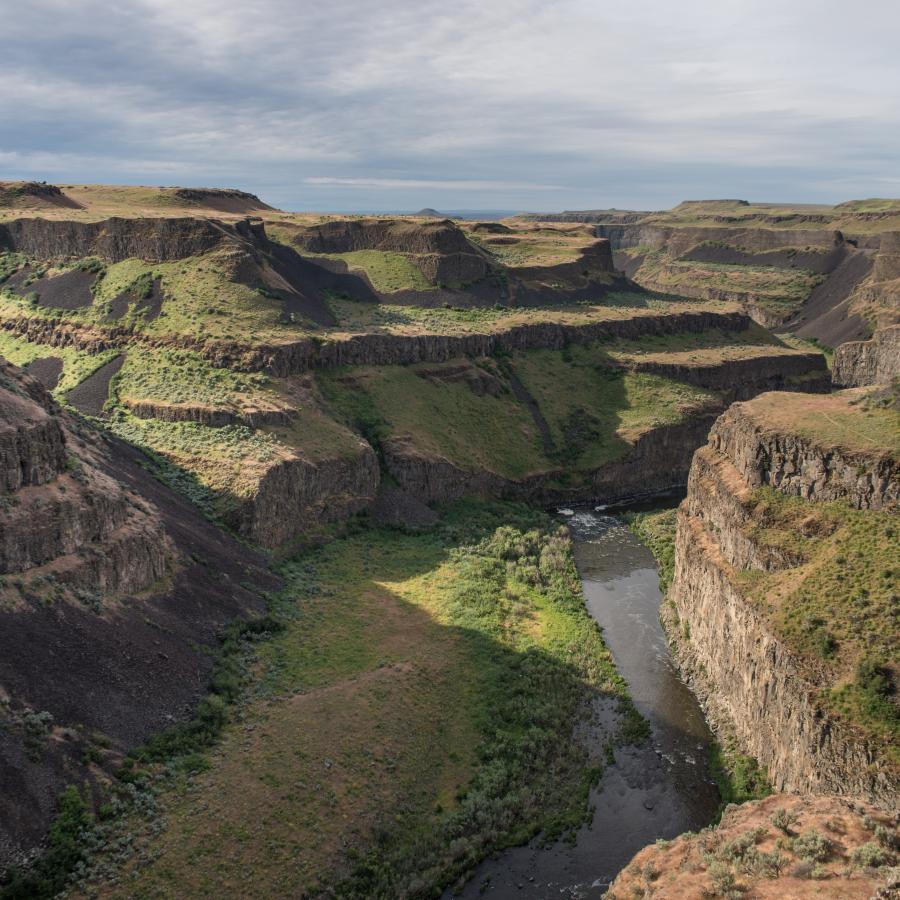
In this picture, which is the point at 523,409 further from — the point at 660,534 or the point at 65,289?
the point at 65,289

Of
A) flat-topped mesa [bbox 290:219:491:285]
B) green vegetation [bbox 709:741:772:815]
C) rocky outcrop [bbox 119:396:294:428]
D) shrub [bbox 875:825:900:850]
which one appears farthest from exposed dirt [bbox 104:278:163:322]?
shrub [bbox 875:825:900:850]

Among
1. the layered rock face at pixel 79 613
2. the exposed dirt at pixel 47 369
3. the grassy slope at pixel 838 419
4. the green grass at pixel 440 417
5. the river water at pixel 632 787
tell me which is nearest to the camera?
the layered rock face at pixel 79 613

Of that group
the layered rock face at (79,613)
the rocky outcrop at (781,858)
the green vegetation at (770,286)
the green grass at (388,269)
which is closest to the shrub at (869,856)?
the rocky outcrop at (781,858)

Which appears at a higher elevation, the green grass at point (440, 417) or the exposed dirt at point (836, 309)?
the exposed dirt at point (836, 309)

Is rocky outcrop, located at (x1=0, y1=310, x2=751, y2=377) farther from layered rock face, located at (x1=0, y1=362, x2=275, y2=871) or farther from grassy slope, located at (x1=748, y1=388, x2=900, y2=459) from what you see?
grassy slope, located at (x1=748, y1=388, x2=900, y2=459)

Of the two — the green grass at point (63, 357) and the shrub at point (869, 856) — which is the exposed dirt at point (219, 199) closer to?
the green grass at point (63, 357)

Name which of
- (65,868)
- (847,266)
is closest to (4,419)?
(65,868)
